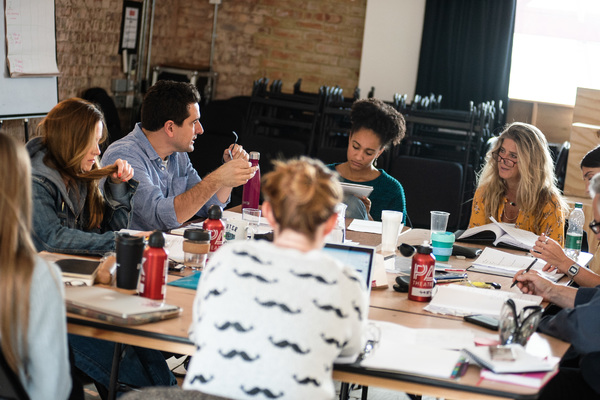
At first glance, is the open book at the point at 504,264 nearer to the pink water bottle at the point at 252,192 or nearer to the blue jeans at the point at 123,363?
the pink water bottle at the point at 252,192

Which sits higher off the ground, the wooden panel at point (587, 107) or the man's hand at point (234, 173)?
the wooden panel at point (587, 107)

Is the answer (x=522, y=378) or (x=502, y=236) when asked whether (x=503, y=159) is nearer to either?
(x=502, y=236)

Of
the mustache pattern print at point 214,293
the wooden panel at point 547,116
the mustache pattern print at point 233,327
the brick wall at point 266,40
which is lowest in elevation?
the mustache pattern print at point 233,327

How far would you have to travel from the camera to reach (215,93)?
6.71 m

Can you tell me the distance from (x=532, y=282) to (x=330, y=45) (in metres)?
4.51

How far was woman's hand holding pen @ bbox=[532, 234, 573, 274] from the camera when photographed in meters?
2.56

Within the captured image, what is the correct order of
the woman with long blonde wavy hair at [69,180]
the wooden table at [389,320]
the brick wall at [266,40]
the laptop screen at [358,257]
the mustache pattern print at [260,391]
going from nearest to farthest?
the mustache pattern print at [260,391] → the wooden table at [389,320] → the laptop screen at [358,257] → the woman with long blonde wavy hair at [69,180] → the brick wall at [266,40]

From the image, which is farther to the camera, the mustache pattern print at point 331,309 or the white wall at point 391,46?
the white wall at point 391,46

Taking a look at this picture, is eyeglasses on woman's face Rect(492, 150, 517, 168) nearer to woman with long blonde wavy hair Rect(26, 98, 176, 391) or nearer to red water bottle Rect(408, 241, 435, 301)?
red water bottle Rect(408, 241, 435, 301)

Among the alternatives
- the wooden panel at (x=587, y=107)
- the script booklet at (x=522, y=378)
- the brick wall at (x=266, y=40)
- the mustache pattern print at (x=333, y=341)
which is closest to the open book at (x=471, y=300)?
the script booklet at (x=522, y=378)

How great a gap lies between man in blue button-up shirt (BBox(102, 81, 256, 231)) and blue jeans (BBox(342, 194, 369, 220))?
0.48 metres

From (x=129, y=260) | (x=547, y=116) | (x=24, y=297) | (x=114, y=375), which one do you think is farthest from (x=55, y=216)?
(x=547, y=116)

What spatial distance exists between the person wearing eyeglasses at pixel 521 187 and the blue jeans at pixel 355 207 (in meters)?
0.55

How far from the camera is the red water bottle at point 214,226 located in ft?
7.90
